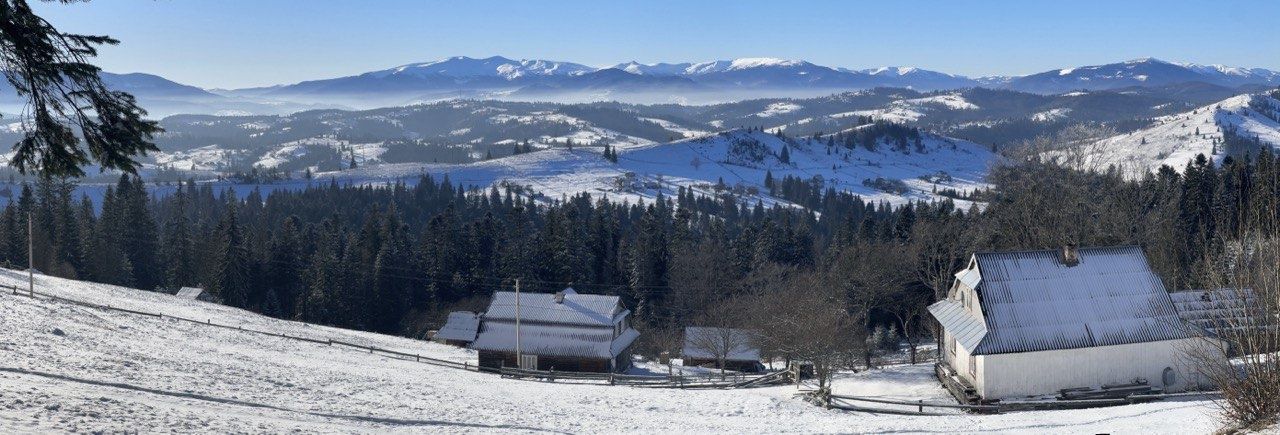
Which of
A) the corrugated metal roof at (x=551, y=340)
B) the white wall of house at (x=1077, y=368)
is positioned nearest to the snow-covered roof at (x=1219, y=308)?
the white wall of house at (x=1077, y=368)

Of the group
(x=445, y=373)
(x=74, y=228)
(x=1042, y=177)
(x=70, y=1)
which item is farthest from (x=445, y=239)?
(x=70, y=1)

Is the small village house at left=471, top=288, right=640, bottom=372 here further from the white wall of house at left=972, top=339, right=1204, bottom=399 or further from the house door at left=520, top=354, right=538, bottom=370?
the white wall of house at left=972, top=339, right=1204, bottom=399

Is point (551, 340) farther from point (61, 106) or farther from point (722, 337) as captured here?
point (61, 106)

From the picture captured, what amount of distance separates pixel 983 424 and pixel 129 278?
253ft

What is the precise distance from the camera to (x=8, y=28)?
12.2m

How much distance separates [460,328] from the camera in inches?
2616

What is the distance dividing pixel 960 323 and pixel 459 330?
4092cm

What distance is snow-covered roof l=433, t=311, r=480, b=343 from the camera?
65375mm

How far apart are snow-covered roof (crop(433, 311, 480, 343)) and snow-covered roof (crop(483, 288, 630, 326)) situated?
40.6 feet

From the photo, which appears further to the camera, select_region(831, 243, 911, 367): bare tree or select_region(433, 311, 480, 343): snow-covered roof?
select_region(433, 311, 480, 343): snow-covered roof

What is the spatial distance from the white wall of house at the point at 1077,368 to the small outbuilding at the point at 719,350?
18223 millimetres

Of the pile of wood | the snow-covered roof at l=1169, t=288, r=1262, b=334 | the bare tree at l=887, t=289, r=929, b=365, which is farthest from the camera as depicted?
the bare tree at l=887, t=289, r=929, b=365

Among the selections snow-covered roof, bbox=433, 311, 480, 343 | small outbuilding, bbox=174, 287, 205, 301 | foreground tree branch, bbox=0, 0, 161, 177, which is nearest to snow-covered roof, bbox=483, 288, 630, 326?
snow-covered roof, bbox=433, 311, 480, 343

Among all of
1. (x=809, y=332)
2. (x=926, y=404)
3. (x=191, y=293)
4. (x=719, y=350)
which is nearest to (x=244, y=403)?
(x=926, y=404)
